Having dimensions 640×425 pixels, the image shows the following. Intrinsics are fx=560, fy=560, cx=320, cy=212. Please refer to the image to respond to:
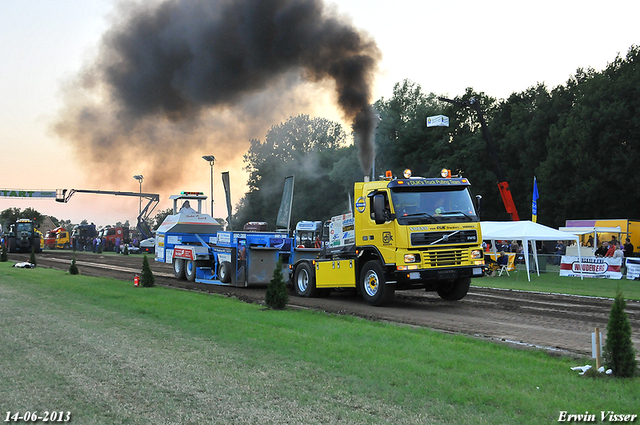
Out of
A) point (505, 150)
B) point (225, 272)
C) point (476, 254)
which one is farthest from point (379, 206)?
point (505, 150)

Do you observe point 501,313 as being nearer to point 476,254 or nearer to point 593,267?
point 476,254

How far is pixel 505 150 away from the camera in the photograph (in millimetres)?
53812

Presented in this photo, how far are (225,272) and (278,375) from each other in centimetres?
1308

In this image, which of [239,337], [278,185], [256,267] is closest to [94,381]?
[239,337]

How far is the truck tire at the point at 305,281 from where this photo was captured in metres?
16.1

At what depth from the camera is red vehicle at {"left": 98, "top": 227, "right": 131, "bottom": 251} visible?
62.6 metres

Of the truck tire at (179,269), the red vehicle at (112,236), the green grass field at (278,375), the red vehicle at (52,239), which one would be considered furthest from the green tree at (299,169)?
the green grass field at (278,375)

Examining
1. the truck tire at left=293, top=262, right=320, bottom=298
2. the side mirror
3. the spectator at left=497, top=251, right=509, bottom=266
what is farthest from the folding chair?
the side mirror

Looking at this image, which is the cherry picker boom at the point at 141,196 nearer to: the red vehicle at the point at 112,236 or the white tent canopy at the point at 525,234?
the red vehicle at the point at 112,236

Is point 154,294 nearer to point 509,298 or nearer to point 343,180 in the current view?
point 509,298

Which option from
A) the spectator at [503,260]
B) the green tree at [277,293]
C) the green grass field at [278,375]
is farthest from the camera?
the spectator at [503,260]

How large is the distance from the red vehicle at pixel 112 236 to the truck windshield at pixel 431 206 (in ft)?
181

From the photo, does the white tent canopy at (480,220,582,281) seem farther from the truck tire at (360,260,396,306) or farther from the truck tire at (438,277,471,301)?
the truck tire at (360,260,396,306)

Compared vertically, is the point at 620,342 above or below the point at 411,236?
below
